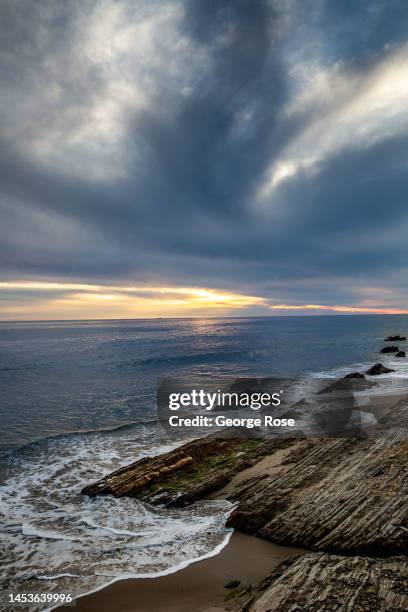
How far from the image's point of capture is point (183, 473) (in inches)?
581

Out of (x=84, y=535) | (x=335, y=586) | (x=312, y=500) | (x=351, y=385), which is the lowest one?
(x=84, y=535)

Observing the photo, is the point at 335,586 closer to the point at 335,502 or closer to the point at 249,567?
the point at 249,567

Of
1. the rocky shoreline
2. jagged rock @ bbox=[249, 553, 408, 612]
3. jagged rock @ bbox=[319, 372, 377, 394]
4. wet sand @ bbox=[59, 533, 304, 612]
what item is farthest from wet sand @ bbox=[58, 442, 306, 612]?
jagged rock @ bbox=[319, 372, 377, 394]

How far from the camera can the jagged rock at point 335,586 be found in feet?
21.3

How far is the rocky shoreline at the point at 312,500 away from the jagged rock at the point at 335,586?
0.02m

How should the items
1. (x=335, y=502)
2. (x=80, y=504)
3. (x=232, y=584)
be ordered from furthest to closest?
1. (x=80, y=504)
2. (x=335, y=502)
3. (x=232, y=584)

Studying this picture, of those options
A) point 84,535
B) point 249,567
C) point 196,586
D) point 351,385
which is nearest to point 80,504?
point 84,535

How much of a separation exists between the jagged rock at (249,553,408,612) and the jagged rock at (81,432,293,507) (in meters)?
5.67

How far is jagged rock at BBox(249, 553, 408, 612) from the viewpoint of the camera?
648 centimetres

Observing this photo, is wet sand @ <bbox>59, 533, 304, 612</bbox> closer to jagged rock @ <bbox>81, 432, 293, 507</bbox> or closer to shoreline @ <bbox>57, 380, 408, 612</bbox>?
shoreline @ <bbox>57, 380, 408, 612</bbox>

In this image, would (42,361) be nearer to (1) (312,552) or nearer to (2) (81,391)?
(2) (81,391)

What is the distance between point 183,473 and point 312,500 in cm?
609

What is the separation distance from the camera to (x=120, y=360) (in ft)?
208

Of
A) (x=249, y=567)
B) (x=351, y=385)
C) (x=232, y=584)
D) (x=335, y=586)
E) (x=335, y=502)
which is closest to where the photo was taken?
(x=335, y=586)
